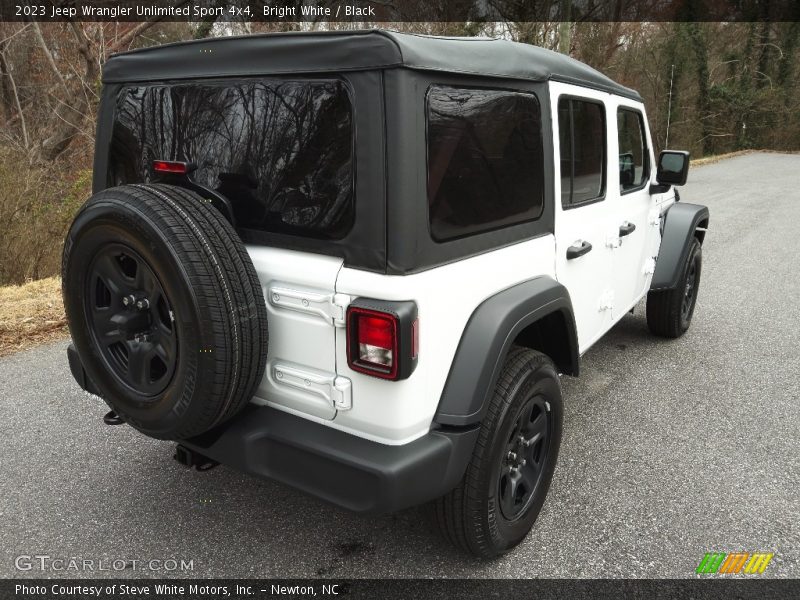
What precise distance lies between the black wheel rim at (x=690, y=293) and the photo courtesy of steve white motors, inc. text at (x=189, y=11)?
10.4 metres

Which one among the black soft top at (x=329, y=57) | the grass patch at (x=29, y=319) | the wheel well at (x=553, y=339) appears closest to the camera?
the black soft top at (x=329, y=57)

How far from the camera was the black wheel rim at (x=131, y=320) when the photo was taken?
2088mm

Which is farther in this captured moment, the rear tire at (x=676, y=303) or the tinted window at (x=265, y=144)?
the rear tire at (x=676, y=303)

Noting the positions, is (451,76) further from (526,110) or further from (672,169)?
(672,169)

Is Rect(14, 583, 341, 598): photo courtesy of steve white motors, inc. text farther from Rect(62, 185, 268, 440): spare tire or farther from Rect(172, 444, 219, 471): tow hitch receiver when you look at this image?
Rect(62, 185, 268, 440): spare tire

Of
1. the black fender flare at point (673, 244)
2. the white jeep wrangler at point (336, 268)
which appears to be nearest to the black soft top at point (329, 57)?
the white jeep wrangler at point (336, 268)

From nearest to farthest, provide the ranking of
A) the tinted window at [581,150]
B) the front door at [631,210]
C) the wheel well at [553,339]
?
the wheel well at [553,339], the tinted window at [581,150], the front door at [631,210]

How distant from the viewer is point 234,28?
45.9 feet

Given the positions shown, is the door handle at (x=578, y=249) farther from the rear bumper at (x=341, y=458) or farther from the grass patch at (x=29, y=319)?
the grass patch at (x=29, y=319)

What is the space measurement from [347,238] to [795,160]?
26832 mm

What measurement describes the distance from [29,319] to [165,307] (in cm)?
351

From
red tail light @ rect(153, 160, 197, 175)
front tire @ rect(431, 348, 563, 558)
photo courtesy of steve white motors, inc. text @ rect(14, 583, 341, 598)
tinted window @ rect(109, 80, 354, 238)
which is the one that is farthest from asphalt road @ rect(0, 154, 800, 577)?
red tail light @ rect(153, 160, 197, 175)

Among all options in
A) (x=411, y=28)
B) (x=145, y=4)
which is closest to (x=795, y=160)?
(x=411, y=28)

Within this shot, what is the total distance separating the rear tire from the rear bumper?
10.4 feet
